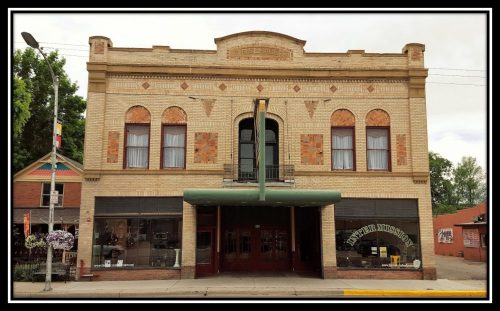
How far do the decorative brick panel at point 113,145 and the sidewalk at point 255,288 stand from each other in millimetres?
4792

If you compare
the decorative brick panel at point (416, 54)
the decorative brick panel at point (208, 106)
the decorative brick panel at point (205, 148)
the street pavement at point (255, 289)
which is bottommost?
the street pavement at point (255, 289)

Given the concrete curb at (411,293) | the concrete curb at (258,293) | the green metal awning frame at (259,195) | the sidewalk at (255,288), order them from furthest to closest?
1. the green metal awning frame at (259,195)
2. the concrete curb at (411,293)
3. the sidewalk at (255,288)
4. the concrete curb at (258,293)

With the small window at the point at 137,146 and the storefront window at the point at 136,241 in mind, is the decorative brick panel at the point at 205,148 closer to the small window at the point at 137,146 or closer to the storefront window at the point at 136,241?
the small window at the point at 137,146

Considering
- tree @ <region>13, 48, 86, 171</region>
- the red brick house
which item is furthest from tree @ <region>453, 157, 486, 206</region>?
tree @ <region>13, 48, 86, 171</region>

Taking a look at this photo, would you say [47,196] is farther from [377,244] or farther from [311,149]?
[377,244]

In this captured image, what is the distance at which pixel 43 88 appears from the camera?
37.7 metres

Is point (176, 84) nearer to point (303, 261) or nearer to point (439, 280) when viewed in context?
point (303, 261)

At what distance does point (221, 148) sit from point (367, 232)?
22.2ft

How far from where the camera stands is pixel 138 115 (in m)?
19.4

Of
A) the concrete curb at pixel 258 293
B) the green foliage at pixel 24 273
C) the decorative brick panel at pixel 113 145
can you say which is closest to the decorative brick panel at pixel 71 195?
the green foliage at pixel 24 273

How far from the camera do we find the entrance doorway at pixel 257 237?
794 inches

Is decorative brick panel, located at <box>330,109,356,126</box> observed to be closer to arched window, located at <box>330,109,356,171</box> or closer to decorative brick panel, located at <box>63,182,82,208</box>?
arched window, located at <box>330,109,356,171</box>

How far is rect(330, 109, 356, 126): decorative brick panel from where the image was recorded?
64.4 ft

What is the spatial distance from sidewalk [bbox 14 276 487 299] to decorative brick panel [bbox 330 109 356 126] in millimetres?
6300
